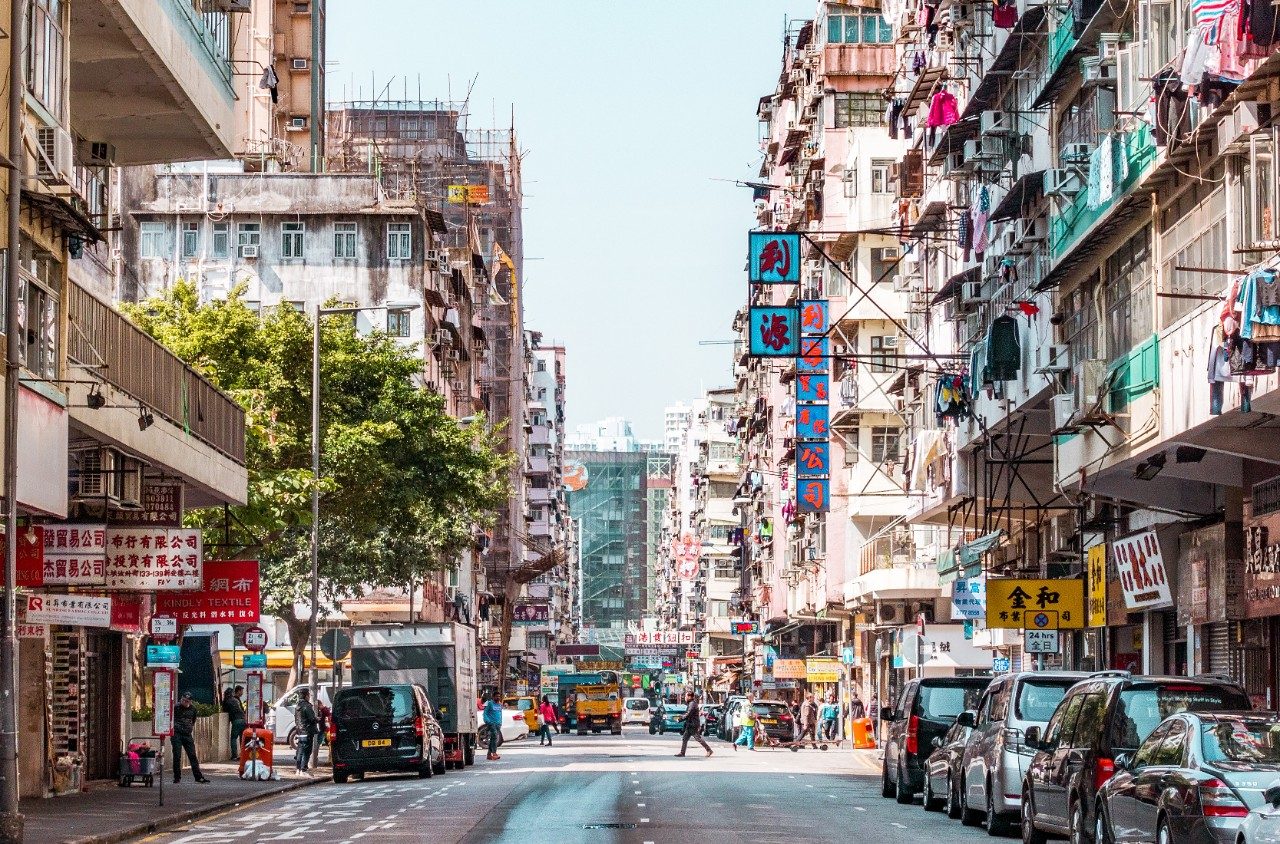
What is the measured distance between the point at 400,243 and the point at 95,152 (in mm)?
45107

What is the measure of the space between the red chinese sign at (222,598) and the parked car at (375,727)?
7.11 m

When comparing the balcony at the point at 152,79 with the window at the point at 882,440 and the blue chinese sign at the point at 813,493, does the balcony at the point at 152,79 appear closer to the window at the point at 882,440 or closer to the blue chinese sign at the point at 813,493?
the blue chinese sign at the point at 813,493

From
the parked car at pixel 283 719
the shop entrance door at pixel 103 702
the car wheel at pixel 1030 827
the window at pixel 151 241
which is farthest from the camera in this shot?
the window at pixel 151 241

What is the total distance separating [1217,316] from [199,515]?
23.1m

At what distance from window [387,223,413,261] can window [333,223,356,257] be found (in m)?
1.21

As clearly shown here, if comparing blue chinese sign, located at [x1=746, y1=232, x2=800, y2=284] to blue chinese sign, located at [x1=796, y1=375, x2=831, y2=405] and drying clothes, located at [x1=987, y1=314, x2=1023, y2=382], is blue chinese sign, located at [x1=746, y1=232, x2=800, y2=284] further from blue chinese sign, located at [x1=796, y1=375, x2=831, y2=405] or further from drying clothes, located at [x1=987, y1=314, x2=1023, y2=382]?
blue chinese sign, located at [x1=796, y1=375, x2=831, y2=405]

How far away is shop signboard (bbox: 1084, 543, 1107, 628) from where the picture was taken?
3603 cm

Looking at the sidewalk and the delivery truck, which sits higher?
the delivery truck

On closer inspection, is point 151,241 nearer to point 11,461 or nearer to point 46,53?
point 46,53

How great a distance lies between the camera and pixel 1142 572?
3328 centimetres

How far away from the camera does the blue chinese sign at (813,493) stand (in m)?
67.5

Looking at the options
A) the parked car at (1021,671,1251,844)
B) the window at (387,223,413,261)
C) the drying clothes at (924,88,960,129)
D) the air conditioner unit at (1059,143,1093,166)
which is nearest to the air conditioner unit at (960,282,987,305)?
the drying clothes at (924,88,960,129)

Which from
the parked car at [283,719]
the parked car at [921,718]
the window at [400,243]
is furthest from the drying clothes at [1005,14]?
the window at [400,243]

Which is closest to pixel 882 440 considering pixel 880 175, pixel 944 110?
pixel 880 175
